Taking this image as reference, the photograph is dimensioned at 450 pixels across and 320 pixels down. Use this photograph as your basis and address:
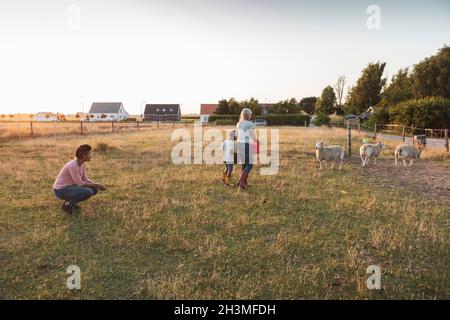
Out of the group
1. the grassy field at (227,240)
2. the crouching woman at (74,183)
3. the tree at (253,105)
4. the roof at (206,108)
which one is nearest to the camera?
the grassy field at (227,240)

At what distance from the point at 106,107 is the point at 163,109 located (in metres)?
17.0

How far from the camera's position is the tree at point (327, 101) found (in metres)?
67.8

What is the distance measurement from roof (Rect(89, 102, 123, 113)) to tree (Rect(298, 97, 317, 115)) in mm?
49567

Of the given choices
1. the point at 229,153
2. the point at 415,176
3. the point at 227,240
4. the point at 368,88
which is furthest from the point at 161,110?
the point at 227,240

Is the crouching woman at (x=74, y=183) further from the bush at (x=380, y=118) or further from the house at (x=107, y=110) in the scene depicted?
the house at (x=107, y=110)

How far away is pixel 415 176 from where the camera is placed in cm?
1148

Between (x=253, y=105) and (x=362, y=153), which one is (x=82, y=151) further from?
(x=253, y=105)

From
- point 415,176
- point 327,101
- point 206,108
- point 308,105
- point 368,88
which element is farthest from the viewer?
point 206,108

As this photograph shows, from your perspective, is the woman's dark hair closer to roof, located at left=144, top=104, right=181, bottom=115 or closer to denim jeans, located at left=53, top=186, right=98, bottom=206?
denim jeans, located at left=53, top=186, right=98, bottom=206

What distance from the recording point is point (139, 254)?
16.6 ft

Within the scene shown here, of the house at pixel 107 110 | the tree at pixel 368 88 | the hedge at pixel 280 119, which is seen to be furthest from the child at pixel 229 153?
the house at pixel 107 110

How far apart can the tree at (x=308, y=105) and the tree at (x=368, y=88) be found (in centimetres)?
1788

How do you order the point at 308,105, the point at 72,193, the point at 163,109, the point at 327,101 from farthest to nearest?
the point at 163,109
the point at 308,105
the point at 327,101
the point at 72,193
